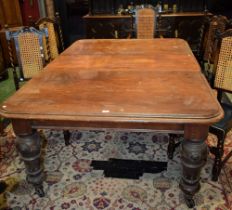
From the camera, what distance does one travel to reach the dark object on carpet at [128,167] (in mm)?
2018

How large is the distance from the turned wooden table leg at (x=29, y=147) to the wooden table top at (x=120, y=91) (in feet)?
0.43

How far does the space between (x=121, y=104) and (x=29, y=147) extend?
59 cm

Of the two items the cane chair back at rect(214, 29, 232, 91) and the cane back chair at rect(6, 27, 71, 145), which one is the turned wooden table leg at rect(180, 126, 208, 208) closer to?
the cane chair back at rect(214, 29, 232, 91)

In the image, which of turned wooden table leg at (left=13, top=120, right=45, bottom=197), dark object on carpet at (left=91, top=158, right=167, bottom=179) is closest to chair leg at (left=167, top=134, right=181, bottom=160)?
dark object on carpet at (left=91, top=158, right=167, bottom=179)

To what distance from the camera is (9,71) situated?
4594mm

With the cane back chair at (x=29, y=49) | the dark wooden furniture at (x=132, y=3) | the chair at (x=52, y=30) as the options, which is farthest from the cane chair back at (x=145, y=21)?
the dark wooden furniture at (x=132, y=3)

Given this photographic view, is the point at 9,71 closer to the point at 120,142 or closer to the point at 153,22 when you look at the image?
the point at 153,22

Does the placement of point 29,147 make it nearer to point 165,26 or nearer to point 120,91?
point 120,91

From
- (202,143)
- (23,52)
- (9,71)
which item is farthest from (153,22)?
(9,71)

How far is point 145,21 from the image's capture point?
321 cm

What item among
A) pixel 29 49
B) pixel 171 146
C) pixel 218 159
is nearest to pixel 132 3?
pixel 29 49

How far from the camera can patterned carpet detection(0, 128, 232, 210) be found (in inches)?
70.0

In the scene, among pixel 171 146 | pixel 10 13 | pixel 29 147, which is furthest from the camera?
pixel 10 13

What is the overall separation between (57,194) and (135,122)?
3.12ft
